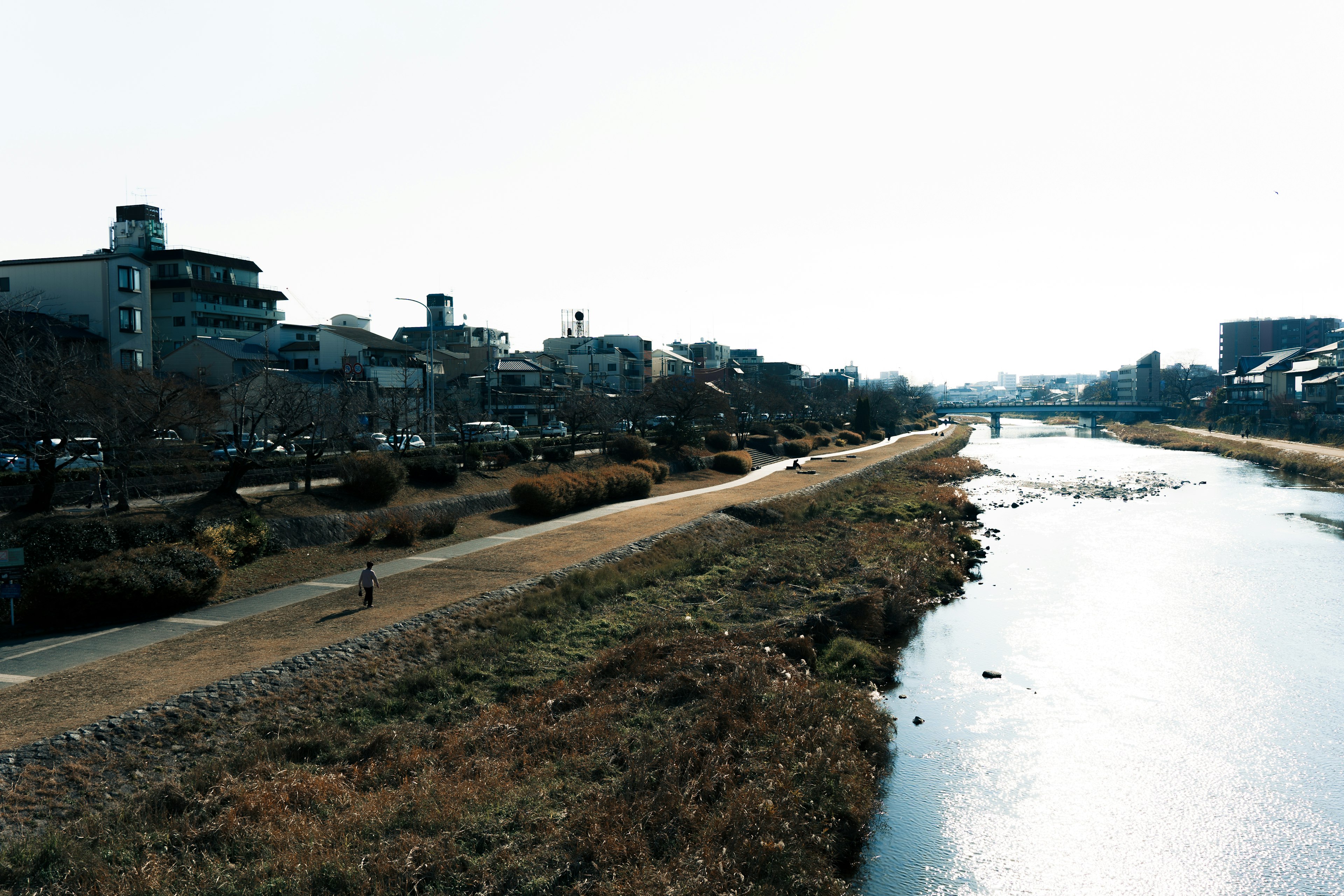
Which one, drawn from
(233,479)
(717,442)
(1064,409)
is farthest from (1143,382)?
(233,479)

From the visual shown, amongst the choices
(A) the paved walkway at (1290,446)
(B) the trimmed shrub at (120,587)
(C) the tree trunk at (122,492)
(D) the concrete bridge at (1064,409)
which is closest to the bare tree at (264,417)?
(C) the tree trunk at (122,492)

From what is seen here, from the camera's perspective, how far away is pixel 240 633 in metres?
17.5

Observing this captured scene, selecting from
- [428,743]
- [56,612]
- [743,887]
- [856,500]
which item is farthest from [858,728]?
[856,500]

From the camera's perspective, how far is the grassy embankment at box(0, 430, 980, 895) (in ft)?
33.5

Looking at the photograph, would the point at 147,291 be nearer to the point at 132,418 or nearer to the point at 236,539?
the point at 132,418

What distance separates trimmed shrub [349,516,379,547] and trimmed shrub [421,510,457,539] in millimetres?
1687

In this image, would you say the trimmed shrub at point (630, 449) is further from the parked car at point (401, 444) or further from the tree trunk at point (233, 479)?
the tree trunk at point (233, 479)

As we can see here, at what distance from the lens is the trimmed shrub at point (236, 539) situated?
22.0m

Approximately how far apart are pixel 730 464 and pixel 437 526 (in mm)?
27343

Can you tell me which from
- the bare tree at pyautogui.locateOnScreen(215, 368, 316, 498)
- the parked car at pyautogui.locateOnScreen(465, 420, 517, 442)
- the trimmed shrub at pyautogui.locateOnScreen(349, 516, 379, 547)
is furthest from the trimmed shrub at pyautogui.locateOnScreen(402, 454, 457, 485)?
the parked car at pyautogui.locateOnScreen(465, 420, 517, 442)

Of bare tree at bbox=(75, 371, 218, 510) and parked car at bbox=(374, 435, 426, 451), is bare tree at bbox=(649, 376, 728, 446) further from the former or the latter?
bare tree at bbox=(75, 371, 218, 510)

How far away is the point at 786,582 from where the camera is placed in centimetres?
2605

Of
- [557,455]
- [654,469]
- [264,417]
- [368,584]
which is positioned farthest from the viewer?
[654,469]

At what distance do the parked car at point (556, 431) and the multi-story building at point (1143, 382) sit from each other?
129 meters
